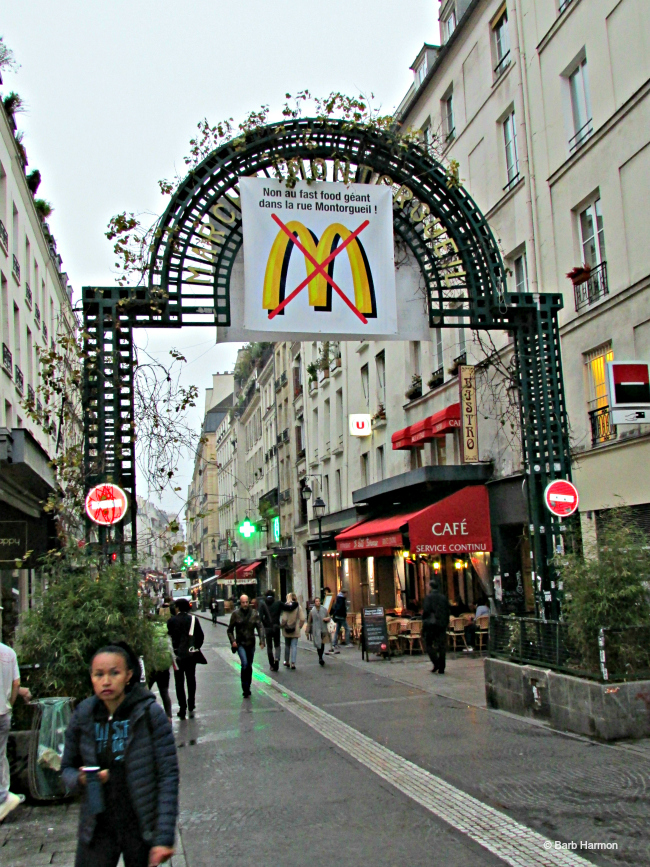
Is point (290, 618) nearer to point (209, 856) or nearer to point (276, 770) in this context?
point (276, 770)

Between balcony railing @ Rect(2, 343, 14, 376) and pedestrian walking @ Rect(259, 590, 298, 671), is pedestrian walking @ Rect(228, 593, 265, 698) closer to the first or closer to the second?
pedestrian walking @ Rect(259, 590, 298, 671)

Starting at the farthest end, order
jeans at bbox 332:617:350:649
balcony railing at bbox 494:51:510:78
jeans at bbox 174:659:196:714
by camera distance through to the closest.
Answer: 1. jeans at bbox 332:617:350:649
2. balcony railing at bbox 494:51:510:78
3. jeans at bbox 174:659:196:714

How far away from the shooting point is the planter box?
915 centimetres

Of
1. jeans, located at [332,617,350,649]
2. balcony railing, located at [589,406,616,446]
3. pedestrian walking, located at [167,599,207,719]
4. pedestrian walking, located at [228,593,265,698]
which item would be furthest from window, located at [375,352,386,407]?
pedestrian walking, located at [167,599,207,719]

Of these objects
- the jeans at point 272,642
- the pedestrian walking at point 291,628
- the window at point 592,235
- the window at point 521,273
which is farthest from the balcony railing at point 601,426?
the jeans at point 272,642

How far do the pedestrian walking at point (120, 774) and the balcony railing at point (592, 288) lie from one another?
48.7 ft

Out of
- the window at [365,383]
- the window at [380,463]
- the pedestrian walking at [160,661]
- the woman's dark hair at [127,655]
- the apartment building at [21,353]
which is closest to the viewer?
the woman's dark hair at [127,655]

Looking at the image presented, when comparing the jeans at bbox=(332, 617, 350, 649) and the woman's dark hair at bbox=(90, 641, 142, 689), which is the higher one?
the woman's dark hair at bbox=(90, 641, 142, 689)

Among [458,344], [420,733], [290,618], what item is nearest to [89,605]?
[420,733]

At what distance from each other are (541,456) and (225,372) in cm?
8373

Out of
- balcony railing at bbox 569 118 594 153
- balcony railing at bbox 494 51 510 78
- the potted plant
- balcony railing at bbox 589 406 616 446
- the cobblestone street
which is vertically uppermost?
balcony railing at bbox 494 51 510 78

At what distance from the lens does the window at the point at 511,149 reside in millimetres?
21281

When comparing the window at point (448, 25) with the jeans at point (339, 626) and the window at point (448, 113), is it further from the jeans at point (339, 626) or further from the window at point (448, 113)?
the jeans at point (339, 626)

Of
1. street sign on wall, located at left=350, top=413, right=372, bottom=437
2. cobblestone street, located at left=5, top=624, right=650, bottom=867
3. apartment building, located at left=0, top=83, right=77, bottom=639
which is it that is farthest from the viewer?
street sign on wall, located at left=350, top=413, right=372, bottom=437
